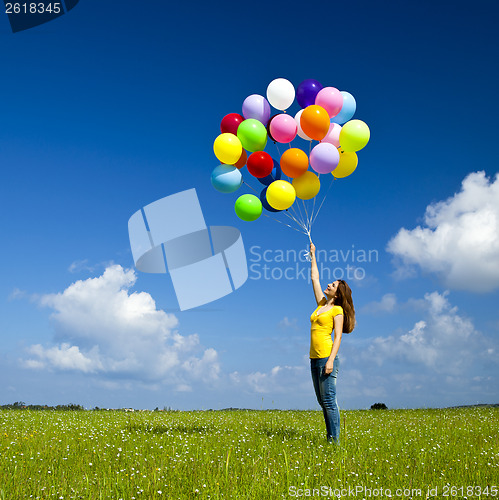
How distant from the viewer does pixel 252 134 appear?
375 inches

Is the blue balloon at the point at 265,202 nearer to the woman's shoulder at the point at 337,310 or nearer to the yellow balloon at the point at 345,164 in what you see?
the yellow balloon at the point at 345,164

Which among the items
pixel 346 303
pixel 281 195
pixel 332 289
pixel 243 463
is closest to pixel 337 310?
pixel 346 303

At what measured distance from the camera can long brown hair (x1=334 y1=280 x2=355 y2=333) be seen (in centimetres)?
781

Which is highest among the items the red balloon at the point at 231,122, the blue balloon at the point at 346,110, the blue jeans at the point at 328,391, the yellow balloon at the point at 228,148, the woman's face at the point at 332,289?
the blue balloon at the point at 346,110

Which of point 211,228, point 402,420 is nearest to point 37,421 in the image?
point 211,228

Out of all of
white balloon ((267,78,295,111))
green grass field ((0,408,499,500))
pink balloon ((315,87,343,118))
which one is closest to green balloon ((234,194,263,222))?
white balloon ((267,78,295,111))

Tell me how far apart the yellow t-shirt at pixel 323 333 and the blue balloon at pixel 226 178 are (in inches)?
146

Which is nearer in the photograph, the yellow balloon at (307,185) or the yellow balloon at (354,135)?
the yellow balloon at (354,135)

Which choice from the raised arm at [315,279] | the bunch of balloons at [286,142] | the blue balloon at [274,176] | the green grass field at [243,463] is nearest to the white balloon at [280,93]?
the bunch of balloons at [286,142]

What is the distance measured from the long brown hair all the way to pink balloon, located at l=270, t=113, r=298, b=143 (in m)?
3.55

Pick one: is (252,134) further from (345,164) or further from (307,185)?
(345,164)

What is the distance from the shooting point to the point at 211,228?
538 inches

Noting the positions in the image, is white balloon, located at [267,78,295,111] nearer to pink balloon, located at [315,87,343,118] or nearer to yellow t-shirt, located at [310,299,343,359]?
pink balloon, located at [315,87,343,118]

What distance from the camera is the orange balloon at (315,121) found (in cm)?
926
